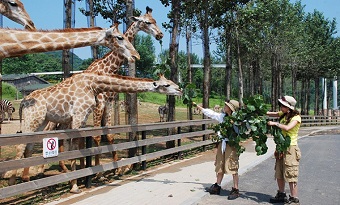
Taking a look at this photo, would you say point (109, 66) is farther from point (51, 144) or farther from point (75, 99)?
point (51, 144)

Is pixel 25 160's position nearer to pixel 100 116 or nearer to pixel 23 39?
pixel 23 39

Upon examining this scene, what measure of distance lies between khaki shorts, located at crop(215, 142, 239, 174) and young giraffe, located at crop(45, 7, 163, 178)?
2.83m

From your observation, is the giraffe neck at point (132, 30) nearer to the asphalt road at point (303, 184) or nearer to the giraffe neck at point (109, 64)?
the giraffe neck at point (109, 64)

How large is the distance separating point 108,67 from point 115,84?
6.47ft

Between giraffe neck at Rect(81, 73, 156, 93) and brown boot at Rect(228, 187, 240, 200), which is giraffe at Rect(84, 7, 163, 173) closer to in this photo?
giraffe neck at Rect(81, 73, 156, 93)

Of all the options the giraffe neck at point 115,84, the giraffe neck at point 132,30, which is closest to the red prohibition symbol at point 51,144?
the giraffe neck at point 115,84

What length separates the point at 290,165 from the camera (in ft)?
22.6

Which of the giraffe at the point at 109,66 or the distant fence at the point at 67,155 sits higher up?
the giraffe at the point at 109,66

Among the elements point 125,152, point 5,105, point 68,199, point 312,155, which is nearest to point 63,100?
point 68,199

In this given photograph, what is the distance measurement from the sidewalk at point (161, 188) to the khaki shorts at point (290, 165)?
1.54 metres

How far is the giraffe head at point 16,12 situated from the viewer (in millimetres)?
7586

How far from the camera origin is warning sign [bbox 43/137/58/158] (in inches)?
259

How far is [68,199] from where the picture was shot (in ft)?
23.1

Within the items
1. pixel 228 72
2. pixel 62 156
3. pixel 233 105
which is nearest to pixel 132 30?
pixel 233 105
